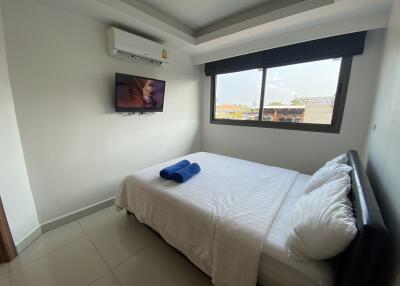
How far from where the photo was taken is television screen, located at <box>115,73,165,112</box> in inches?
87.4

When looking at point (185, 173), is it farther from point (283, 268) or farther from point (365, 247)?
point (365, 247)

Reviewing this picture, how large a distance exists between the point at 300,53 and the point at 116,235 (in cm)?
337

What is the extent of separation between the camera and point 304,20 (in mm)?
1988

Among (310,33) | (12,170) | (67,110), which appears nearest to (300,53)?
(310,33)

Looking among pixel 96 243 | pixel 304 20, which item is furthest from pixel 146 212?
pixel 304 20

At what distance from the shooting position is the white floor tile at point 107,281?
1.32 meters

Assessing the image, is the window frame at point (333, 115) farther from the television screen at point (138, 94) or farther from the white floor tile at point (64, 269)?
the white floor tile at point (64, 269)

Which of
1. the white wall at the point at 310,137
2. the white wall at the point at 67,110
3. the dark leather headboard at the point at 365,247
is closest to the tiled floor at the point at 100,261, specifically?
the white wall at the point at 67,110

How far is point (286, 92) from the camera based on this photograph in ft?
8.90

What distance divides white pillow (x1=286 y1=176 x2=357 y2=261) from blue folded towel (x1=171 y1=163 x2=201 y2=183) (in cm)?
106

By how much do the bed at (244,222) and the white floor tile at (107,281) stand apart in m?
0.48

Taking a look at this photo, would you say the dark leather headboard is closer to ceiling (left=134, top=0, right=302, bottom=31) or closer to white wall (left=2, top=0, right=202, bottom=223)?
ceiling (left=134, top=0, right=302, bottom=31)

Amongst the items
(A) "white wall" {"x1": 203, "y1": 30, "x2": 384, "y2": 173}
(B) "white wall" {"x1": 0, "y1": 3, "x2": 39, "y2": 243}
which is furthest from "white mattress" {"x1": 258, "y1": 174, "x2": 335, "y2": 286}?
(B) "white wall" {"x1": 0, "y1": 3, "x2": 39, "y2": 243}

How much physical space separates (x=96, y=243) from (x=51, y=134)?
4.14 feet
